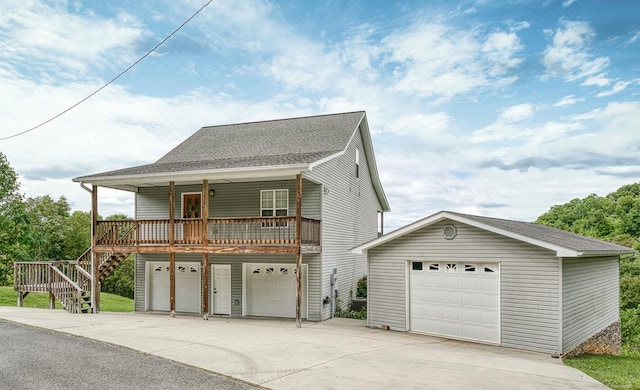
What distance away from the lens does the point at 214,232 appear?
16406mm

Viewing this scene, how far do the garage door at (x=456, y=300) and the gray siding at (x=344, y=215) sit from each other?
144 inches

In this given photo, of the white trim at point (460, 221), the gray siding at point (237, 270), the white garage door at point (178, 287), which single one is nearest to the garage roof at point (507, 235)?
the white trim at point (460, 221)

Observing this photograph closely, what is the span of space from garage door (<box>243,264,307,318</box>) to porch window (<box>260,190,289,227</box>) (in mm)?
1764

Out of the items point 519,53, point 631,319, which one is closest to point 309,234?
point 519,53

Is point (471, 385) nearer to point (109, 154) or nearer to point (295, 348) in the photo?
point (295, 348)

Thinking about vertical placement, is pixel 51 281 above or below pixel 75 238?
below

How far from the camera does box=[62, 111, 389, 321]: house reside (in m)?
15.1

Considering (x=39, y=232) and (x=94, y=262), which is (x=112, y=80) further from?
(x=39, y=232)

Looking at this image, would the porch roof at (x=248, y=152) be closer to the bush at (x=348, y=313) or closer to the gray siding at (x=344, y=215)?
the gray siding at (x=344, y=215)

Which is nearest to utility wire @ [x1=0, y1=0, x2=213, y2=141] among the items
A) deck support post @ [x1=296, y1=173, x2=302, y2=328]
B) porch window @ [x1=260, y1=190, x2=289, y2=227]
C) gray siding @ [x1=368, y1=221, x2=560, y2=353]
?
deck support post @ [x1=296, y1=173, x2=302, y2=328]

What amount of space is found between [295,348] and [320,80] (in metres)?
13.6

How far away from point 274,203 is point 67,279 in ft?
27.4

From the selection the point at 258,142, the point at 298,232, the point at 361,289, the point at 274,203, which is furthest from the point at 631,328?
the point at 258,142

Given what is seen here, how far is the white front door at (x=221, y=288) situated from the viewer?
56.7ft
